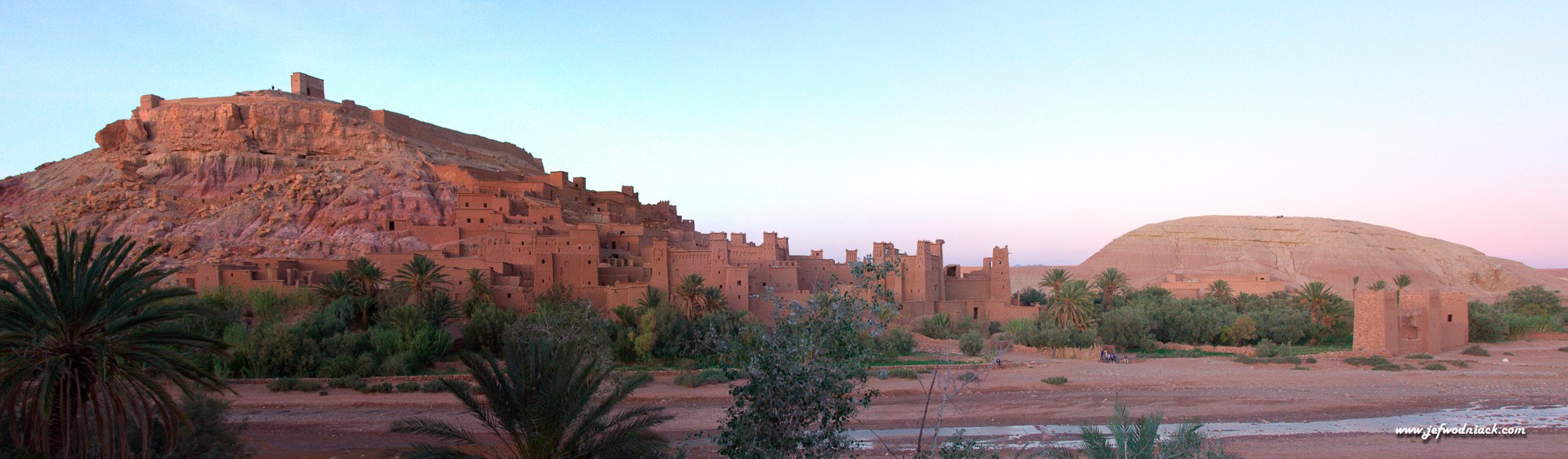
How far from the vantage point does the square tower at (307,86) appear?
38.6m

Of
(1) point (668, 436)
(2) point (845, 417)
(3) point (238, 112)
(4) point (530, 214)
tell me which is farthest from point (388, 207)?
(2) point (845, 417)

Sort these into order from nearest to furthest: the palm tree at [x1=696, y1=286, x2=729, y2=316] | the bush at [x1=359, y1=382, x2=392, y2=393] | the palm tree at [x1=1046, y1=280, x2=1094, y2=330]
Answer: the bush at [x1=359, y1=382, x2=392, y2=393] → the palm tree at [x1=696, y1=286, x2=729, y2=316] → the palm tree at [x1=1046, y1=280, x2=1094, y2=330]

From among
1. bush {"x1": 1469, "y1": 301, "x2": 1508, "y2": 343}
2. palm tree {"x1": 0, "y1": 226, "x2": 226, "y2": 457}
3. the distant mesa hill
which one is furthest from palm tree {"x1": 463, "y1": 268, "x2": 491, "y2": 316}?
the distant mesa hill

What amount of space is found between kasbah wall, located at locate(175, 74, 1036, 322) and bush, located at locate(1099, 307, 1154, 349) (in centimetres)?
322

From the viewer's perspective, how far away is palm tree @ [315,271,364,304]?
77.6 feet

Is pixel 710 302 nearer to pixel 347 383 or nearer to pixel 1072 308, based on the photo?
pixel 347 383

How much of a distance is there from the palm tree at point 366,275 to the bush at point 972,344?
56.9ft

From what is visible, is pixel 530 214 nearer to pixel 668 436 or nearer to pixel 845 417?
pixel 668 436

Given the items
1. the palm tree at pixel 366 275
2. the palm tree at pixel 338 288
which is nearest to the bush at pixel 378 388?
the palm tree at pixel 338 288

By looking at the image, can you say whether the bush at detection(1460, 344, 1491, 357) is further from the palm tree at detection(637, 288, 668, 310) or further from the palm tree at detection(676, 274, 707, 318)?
the palm tree at detection(637, 288, 668, 310)

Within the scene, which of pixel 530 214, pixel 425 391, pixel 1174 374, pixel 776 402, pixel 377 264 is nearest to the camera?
pixel 776 402

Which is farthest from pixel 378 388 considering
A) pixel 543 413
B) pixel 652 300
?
pixel 543 413

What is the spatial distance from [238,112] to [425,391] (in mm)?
23137

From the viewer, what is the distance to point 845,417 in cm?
631
